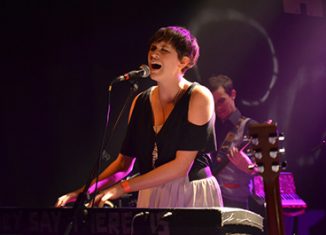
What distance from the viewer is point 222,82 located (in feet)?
16.5

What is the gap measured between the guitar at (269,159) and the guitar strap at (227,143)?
2.51 metres

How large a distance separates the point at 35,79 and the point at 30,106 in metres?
0.28

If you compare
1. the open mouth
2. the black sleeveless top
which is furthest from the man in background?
the open mouth

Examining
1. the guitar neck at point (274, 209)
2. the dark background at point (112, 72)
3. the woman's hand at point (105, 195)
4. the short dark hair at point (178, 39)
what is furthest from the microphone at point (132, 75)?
the dark background at point (112, 72)

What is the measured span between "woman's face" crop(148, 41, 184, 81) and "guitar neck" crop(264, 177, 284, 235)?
0.87 meters

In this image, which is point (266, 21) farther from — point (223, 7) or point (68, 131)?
point (68, 131)

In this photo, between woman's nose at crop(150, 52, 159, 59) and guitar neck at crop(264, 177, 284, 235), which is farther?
woman's nose at crop(150, 52, 159, 59)

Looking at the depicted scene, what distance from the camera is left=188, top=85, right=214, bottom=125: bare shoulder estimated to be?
2.58 m

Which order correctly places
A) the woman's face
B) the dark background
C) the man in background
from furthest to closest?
the man in background → the dark background → the woman's face

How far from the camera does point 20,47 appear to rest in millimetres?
4520

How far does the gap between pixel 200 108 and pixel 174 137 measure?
223mm

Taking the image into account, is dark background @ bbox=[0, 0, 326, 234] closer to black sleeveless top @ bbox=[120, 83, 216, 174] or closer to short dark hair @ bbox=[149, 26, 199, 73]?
black sleeveless top @ bbox=[120, 83, 216, 174]

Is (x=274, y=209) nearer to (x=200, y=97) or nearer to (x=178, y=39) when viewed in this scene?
(x=200, y=97)

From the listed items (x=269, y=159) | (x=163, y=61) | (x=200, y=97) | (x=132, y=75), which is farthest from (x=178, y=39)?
(x=269, y=159)
